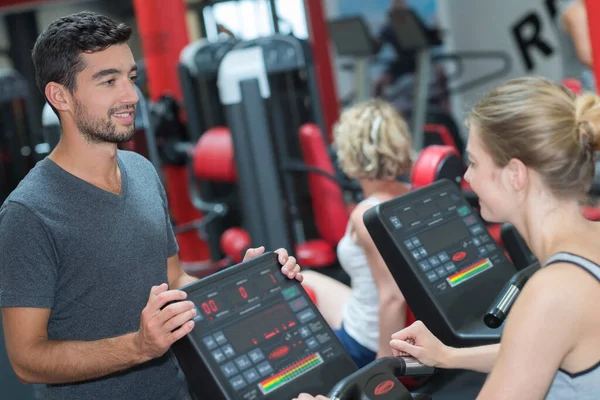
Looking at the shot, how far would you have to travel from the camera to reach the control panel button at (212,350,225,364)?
1.50 metres

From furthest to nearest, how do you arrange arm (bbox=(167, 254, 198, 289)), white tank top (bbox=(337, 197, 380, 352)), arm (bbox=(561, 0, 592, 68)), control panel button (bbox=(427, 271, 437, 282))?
arm (bbox=(561, 0, 592, 68)) → white tank top (bbox=(337, 197, 380, 352)) → arm (bbox=(167, 254, 198, 289)) → control panel button (bbox=(427, 271, 437, 282))

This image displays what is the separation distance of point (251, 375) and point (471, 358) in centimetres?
50

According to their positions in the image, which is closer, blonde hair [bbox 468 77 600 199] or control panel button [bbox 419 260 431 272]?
blonde hair [bbox 468 77 600 199]

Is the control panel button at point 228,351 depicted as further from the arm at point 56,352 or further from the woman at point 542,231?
the woman at point 542,231

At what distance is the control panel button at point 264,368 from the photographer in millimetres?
1538

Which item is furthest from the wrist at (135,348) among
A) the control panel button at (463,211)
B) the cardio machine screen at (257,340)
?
the control panel button at (463,211)

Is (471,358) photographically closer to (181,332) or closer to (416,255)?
(416,255)

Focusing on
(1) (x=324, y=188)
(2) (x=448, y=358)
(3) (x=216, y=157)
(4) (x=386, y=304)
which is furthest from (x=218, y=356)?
(3) (x=216, y=157)

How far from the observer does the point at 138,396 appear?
1.88m

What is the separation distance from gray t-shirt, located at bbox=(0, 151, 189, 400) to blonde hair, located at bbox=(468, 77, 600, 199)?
0.82 meters

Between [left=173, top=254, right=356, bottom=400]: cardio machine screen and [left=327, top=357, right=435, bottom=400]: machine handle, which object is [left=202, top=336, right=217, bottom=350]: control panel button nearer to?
[left=173, top=254, right=356, bottom=400]: cardio machine screen

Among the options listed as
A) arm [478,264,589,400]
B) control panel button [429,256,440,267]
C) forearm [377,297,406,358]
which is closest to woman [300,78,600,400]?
arm [478,264,589,400]

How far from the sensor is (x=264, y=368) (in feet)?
5.07

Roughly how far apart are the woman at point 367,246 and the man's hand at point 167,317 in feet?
3.57
